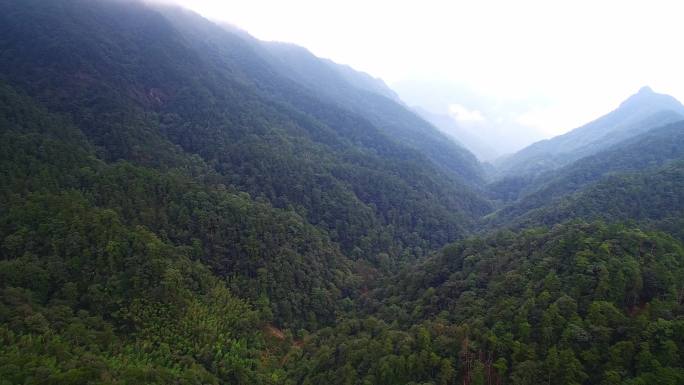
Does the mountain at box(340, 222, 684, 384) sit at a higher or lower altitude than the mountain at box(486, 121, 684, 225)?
lower

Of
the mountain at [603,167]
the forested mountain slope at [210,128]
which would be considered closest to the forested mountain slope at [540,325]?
the forested mountain slope at [210,128]

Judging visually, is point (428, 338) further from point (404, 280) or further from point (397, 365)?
point (404, 280)

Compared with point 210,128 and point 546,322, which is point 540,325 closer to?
point 546,322

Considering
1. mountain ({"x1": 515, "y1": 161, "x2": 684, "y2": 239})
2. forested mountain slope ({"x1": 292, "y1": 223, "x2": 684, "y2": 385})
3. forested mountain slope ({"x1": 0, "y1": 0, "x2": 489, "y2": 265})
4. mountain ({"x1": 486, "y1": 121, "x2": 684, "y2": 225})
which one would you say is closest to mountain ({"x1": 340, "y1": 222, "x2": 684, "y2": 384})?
forested mountain slope ({"x1": 292, "y1": 223, "x2": 684, "y2": 385})

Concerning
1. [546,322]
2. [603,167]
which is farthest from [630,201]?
[546,322]

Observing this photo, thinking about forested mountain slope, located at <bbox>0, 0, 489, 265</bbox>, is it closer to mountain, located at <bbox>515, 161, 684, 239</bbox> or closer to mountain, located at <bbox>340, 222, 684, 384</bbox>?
mountain, located at <bbox>515, 161, 684, 239</bbox>

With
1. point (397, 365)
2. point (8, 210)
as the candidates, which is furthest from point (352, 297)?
point (8, 210)

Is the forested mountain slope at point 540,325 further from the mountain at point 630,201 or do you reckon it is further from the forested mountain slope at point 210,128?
the forested mountain slope at point 210,128

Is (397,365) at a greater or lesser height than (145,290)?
greater
